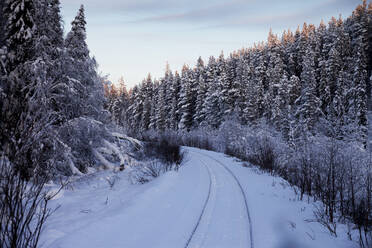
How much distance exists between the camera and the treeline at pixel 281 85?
32375 millimetres

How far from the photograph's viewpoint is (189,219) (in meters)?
5.40

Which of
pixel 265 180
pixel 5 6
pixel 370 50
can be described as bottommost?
pixel 265 180

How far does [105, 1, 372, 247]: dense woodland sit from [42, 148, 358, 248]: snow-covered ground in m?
0.84

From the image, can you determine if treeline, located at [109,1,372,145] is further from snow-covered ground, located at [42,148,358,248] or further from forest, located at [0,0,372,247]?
snow-covered ground, located at [42,148,358,248]

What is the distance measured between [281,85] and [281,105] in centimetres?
446

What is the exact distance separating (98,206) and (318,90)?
46364 mm

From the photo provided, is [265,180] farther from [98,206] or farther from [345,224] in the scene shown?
[98,206]

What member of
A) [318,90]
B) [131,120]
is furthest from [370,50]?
[131,120]

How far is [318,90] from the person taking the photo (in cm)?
4169

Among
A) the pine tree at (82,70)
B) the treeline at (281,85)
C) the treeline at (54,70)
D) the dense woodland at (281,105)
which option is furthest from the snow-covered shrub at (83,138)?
the treeline at (281,85)

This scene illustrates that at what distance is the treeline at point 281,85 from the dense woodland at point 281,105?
180 millimetres

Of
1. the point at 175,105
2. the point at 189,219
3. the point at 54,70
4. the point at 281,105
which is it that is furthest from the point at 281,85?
the point at 189,219

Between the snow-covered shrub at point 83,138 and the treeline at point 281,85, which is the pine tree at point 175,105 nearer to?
the treeline at point 281,85

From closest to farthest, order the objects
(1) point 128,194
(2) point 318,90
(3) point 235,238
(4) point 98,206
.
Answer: (3) point 235,238 < (4) point 98,206 < (1) point 128,194 < (2) point 318,90
